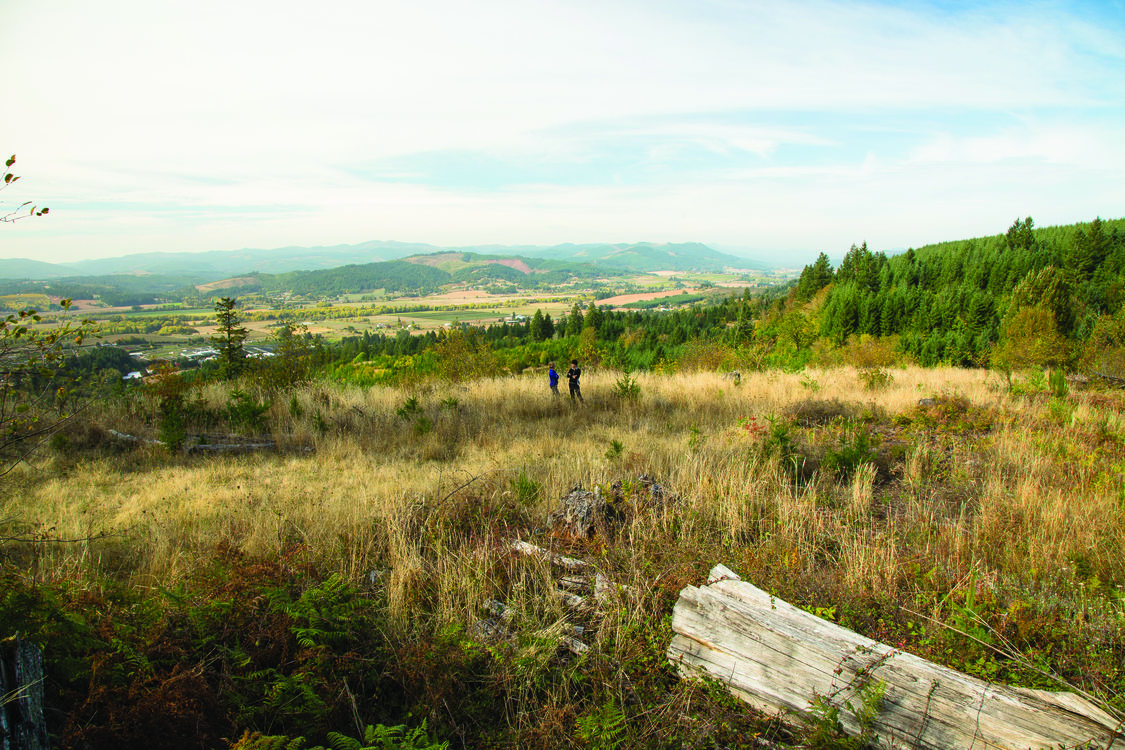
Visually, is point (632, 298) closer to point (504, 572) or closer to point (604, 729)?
point (504, 572)

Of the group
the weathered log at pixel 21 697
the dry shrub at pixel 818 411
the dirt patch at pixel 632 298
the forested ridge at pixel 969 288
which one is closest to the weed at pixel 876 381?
the dry shrub at pixel 818 411

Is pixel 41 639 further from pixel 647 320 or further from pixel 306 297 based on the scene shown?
pixel 306 297

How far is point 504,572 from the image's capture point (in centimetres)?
408

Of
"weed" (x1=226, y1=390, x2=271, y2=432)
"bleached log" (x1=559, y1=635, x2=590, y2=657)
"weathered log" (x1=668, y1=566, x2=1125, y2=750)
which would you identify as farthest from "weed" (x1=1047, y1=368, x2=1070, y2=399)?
"weed" (x1=226, y1=390, x2=271, y2=432)

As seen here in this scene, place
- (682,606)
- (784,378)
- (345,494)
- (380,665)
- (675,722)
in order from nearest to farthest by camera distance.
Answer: (675,722) < (380,665) < (682,606) < (345,494) < (784,378)

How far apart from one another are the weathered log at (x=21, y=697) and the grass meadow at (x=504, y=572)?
84 mm

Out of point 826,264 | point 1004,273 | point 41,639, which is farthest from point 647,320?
point 41,639

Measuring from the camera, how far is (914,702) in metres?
2.38

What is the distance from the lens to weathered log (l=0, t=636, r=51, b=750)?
73.6 inches

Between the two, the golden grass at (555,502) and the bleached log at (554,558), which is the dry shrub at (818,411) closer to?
the golden grass at (555,502)

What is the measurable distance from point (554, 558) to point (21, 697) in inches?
122

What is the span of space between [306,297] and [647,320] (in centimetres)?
10931

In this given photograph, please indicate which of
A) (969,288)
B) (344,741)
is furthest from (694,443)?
(969,288)

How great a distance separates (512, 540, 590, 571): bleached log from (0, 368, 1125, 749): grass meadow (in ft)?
0.41
